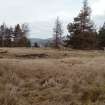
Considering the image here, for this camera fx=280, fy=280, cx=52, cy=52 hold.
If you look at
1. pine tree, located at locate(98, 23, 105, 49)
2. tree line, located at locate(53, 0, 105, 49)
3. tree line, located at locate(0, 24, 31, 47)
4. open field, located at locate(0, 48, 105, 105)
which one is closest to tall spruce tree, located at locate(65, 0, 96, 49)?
tree line, located at locate(53, 0, 105, 49)

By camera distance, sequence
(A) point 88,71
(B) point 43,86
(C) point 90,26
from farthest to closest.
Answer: (C) point 90,26
(A) point 88,71
(B) point 43,86

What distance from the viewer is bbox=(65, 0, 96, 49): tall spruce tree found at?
48781 millimetres

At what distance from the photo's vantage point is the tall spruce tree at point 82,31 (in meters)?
48.8

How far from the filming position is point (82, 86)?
11.1m

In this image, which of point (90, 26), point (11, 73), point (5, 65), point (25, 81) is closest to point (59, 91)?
point (25, 81)

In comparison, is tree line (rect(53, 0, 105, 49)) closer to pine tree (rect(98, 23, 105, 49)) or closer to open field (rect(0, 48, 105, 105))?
pine tree (rect(98, 23, 105, 49))

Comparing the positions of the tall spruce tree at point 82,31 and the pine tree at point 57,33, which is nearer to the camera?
the tall spruce tree at point 82,31

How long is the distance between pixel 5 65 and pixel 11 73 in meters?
1.40

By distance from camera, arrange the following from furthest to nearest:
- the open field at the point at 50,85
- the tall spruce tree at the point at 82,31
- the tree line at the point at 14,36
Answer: the tree line at the point at 14,36, the tall spruce tree at the point at 82,31, the open field at the point at 50,85

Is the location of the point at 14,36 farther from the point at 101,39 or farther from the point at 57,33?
the point at 101,39

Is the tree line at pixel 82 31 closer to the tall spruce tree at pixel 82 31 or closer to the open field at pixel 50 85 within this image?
the tall spruce tree at pixel 82 31

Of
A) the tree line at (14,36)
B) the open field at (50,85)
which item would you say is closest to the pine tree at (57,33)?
the tree line at (14,36)

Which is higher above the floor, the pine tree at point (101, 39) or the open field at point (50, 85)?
the pine tree at point (101, 39)

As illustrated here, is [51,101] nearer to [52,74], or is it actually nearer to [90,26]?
[52,74]
